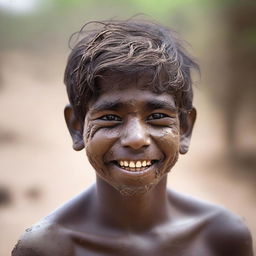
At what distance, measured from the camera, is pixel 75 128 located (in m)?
1.93

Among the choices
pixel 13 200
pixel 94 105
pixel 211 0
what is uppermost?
pixel 211 0

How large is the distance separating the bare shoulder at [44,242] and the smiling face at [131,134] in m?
0.28

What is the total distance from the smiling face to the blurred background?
2.22 m

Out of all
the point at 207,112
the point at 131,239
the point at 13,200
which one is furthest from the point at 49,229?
the point at 207,112

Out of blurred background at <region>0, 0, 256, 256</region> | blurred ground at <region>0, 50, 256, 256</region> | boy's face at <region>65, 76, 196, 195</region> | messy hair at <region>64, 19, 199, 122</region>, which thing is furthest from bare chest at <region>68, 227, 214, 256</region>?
blurred background at <region>0, 0, 256, 256</region>

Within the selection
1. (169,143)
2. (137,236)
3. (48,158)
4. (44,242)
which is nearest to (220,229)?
(137,236)

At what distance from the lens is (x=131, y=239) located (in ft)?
6.42

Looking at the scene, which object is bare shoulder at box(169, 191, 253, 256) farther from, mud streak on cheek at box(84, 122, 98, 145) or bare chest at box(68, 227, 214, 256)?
mud streak on cheek at box(84, 122, 98, 145)

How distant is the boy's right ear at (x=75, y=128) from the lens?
1911mm

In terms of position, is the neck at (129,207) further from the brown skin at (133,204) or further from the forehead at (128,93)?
the forehead at (128,93)

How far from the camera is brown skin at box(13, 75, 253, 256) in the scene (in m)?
1.71

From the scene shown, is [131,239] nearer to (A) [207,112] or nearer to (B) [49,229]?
(B) [49,229]

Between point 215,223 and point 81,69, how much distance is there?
0.72 m

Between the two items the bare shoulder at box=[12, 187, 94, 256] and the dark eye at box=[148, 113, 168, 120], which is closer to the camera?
the dark eye at box=[148, 113, 168, 120]
